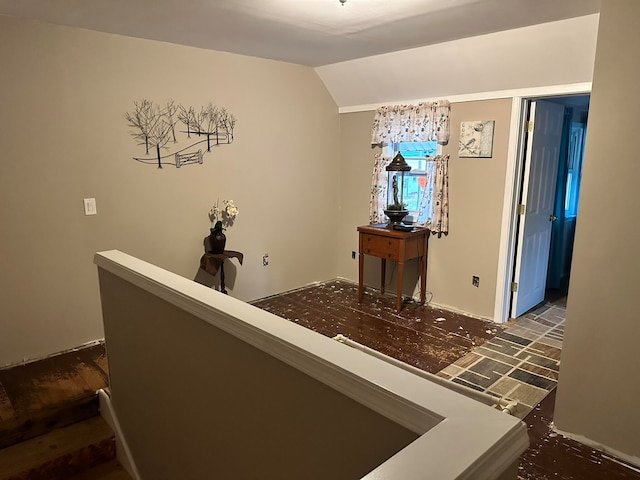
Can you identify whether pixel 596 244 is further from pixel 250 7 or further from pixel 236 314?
pixel 250 7

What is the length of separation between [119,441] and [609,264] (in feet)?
9.18

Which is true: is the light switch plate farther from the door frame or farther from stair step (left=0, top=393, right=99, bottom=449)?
the door frame

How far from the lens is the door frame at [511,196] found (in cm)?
355

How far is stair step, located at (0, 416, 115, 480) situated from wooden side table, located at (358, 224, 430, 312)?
2.59 m

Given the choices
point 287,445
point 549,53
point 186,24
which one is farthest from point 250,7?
point 287,445

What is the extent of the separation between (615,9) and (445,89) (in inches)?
78.6

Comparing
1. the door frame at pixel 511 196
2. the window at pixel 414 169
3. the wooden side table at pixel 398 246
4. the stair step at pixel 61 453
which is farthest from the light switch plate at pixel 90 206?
the door frame at pixel 511 196

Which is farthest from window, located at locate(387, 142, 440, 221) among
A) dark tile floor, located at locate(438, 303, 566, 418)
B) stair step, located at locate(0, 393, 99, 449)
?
stair step, located at locate(0, 393, 99, 449)

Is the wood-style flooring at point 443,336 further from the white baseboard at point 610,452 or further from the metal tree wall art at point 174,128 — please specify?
the metal tree wall art at point 174,128

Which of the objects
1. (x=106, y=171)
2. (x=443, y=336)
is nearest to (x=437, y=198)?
(x=443, y=336)

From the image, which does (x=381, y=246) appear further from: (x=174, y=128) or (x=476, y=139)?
(x=174, y=128)

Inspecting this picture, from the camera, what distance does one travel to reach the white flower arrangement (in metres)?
3.92

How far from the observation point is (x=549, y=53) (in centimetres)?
308

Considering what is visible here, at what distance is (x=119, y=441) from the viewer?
251 cm
